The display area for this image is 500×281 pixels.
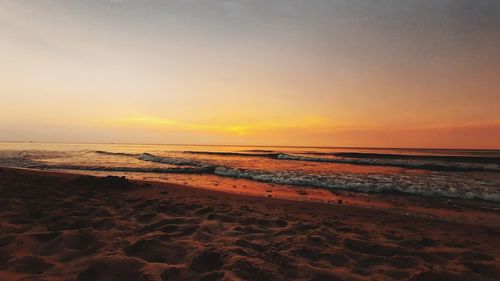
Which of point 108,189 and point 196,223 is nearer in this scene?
point 196,223

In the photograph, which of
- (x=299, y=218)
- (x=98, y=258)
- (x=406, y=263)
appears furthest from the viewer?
(x=299, y=218)

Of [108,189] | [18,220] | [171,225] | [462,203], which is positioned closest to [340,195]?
[462,203]

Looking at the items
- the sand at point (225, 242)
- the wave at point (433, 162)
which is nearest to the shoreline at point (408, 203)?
the sand at point (225, 242)

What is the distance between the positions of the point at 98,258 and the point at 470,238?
19.7 ft

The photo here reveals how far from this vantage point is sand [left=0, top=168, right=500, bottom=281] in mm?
3197

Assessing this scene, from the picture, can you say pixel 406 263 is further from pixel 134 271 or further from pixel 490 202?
pixel 490 202

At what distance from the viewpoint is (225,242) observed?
418 cm

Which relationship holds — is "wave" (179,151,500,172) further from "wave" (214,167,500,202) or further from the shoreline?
the shoreline

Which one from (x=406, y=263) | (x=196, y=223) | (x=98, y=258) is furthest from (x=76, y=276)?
(x=406, y=263)

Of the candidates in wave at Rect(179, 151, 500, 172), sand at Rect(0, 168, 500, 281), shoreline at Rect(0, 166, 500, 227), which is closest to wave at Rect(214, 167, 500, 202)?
shoreline at Rect(0, 166, 500, 227)

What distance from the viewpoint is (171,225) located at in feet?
16.3

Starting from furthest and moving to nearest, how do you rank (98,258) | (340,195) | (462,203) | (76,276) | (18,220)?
1. (340,195)
2. (462,203)
3. (18,220)
4. (98,258)
5. (76,276)

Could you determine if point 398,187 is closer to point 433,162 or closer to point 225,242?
point 225,242

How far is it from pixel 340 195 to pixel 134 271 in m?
7.72
